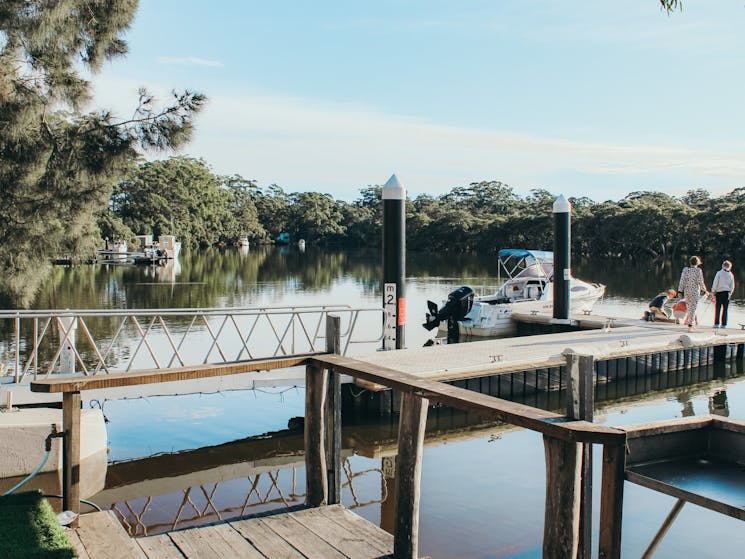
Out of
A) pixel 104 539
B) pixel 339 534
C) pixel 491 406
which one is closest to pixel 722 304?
pixel 339 534

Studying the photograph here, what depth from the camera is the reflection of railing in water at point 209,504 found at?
7.50 metres

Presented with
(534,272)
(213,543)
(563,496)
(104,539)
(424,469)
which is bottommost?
(424,469)

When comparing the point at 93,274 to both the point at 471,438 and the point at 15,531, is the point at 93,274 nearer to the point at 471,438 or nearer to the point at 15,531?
the point at 471,438

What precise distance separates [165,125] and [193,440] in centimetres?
461

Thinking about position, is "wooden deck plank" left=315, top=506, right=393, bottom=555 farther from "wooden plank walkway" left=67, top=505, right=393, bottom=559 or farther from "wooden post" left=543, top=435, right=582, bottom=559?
"wooden post" left=543, top=435, right=582, bottom=559

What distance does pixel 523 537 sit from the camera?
7.16 m

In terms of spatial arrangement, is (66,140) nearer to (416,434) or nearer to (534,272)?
(416,434)

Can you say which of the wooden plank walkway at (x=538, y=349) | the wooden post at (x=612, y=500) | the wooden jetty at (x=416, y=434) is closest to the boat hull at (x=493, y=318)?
the wooden plank walkway at (x=538, y=349)

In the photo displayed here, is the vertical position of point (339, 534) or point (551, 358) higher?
point (339, 534)

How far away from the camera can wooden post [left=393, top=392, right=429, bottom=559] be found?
423cm

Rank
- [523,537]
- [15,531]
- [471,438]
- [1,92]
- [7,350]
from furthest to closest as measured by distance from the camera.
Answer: [7,350] → [471,438] → [1,92] → [523,537] → [15,531]

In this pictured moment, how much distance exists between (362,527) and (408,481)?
2.04ft

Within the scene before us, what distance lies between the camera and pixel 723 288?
16.4m

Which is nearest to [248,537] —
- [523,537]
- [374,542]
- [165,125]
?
[374,542]
